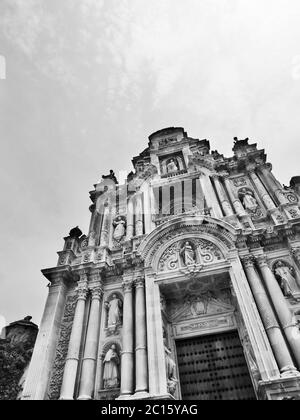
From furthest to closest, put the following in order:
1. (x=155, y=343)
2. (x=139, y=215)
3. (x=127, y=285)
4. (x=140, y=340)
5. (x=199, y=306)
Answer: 1. (x=139, y=215)
2. (x=127, y=285)
3. (x=199, y=306)
4. (x=140, y=340)
5. (x=155, y=343)

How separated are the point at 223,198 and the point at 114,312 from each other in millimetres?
7301

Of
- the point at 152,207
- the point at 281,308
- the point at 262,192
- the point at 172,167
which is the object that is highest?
the point at 172,167

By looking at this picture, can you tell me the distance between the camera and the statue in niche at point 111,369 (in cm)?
965

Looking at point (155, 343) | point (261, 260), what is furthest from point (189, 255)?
point (155, 343)

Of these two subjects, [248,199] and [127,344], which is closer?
[127,344]

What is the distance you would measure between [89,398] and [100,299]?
3632 mm

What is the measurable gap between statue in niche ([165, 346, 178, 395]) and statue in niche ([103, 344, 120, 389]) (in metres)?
1.70

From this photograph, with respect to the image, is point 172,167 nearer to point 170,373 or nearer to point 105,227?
point 105,227

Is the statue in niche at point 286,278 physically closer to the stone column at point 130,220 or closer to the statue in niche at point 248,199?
the statue in niche at point 248,199

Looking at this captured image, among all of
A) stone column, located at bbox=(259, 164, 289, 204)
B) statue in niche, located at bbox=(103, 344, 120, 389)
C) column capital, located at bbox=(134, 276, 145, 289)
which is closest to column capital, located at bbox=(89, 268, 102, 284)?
column capital, located at bbox=(134, 276, 145, 289)

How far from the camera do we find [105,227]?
619 inches

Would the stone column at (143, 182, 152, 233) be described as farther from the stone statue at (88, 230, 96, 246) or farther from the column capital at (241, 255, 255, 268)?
the column capital at (241, 255, 255, 268)

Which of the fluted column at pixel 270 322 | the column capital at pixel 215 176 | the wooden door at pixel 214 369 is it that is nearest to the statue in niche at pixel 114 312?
the wooden door at pixel 214 369

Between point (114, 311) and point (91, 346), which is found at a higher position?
point (114, 311)
